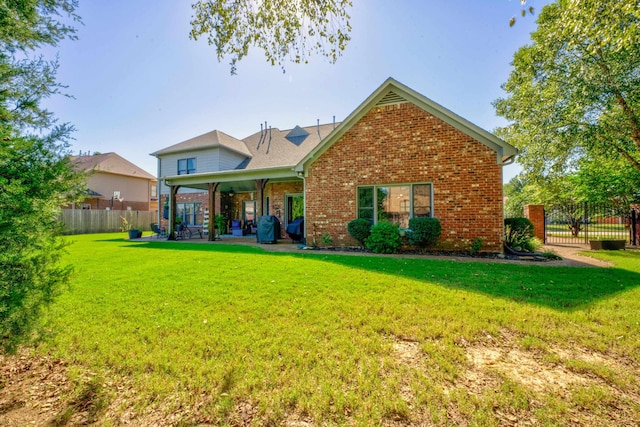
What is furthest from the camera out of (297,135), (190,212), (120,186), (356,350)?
(120,186)

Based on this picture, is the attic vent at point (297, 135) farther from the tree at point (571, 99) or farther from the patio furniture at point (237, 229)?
the tree at point (571, 99)

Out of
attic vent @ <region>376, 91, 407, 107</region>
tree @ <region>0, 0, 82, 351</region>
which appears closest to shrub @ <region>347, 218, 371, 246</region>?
attic vent @ <region>376, 91, 407, 107</region>

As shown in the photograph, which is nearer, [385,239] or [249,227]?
[385,239]

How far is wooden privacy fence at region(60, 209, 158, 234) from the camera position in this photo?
66.5 feet

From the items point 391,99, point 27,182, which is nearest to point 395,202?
point 391,99

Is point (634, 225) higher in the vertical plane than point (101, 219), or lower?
lower

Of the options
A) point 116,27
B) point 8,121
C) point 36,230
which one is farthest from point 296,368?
point 116,27

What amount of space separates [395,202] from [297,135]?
Result: 11.4 m

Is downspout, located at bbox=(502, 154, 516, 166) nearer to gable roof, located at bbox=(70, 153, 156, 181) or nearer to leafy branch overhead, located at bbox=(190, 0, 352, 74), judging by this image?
leafy branch overhead, located at bbox=(190, 0, 352, 74)

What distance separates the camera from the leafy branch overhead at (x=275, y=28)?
190 inches

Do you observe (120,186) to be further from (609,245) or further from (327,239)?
(609,245)

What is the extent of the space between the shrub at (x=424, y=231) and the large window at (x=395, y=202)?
0.64 m

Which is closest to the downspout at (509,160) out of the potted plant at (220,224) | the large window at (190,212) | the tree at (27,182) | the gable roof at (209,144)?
the tree at (27,182)

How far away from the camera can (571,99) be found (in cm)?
1004
